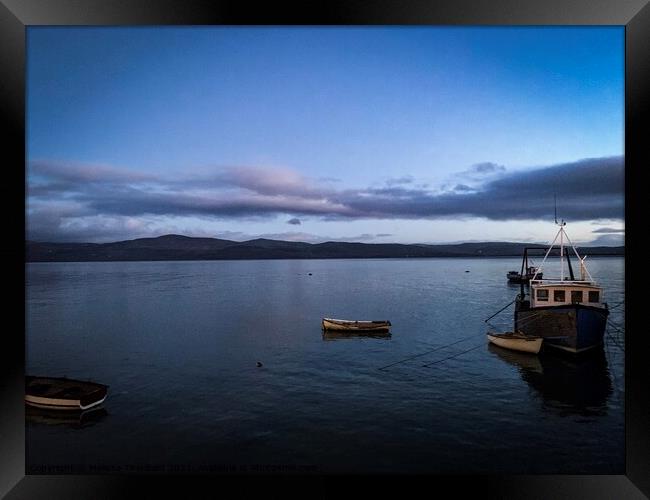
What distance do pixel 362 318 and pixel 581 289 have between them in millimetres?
17599

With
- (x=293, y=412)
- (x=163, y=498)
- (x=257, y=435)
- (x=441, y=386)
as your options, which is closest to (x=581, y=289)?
(x=441, y=386)

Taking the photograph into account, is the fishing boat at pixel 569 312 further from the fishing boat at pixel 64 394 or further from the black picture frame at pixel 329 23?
the fishing boat at pixel 64 394

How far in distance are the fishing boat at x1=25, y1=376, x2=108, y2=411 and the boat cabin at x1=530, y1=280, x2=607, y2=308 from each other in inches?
625

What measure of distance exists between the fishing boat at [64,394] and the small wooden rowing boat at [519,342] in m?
16.2

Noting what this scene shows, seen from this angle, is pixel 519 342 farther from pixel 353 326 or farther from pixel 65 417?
pixel 65 417

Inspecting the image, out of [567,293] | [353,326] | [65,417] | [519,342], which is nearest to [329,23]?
[65,417]

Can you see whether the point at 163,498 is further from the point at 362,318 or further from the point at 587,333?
the point at 362,318

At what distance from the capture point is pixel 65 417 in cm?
1102

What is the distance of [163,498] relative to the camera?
4652 mm

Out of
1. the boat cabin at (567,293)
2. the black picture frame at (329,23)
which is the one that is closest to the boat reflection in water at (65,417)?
the black picture frame at (329,23)

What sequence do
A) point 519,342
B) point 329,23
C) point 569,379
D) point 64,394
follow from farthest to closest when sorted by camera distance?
point 519,342 → point 569,379 → point 64,394 → point 329,23

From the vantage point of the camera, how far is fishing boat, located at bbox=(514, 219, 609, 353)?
1441cm

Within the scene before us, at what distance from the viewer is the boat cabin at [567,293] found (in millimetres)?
14438

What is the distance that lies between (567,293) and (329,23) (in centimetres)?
1448
